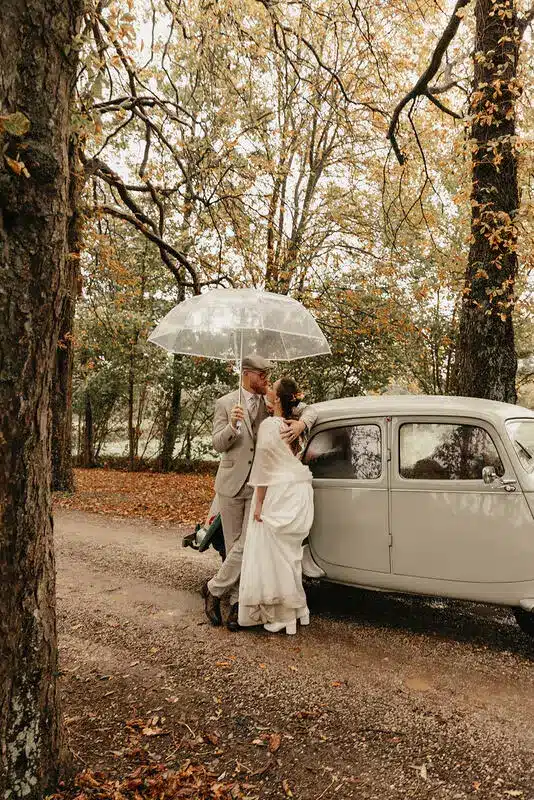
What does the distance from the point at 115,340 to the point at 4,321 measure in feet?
49.3

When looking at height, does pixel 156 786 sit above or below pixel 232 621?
below

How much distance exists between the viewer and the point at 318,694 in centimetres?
394

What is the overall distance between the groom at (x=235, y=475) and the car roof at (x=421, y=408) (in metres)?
0.26

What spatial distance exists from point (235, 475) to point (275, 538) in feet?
2.32

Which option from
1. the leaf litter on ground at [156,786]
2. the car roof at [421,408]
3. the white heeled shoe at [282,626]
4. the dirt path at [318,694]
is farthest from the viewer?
the white heeled shoe at [282,626]

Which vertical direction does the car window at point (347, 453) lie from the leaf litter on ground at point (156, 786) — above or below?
above

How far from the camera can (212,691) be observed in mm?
3977

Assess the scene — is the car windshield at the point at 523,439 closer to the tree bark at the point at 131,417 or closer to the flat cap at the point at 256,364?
the flat cap at the point at 256,364

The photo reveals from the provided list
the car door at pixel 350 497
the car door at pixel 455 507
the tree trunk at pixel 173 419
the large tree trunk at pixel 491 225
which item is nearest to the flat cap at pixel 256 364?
the car door at pixel 350 497

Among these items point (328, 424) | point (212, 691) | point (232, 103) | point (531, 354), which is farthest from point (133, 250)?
point (212, 691)

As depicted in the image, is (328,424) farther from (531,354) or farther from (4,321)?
(531,354)

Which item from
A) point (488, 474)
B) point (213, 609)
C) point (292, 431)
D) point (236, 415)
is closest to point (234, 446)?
point (236, 415)

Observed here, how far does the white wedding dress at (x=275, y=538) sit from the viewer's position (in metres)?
4.96

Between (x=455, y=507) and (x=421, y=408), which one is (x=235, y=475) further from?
(x=455, y=507)
